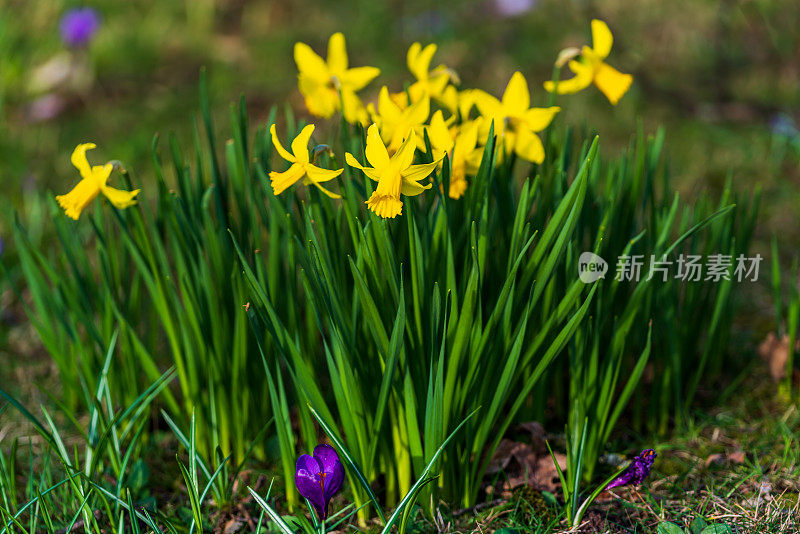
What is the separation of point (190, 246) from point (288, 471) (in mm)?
553

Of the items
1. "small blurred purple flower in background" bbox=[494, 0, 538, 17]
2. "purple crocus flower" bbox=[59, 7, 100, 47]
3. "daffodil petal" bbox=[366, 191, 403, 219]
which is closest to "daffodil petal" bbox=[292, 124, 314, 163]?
"daffodil petal" bbox=[366, 191, 403, 219]

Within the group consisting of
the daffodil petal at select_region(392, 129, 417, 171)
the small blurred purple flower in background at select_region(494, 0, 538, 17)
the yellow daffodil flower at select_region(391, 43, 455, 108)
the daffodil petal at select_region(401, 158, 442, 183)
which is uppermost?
the small blurred purple flower in background at select_region(494, 0, 538, 17)

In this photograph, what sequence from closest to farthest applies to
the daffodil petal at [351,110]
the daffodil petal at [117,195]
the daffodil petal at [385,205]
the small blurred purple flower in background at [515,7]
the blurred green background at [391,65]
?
the daffodil petal at [385,205], the daffodil petal at [117,195], the daffodil petal at [351,110], the blurred green background at [391,65], the small blurred purple flower in background at [515,7]

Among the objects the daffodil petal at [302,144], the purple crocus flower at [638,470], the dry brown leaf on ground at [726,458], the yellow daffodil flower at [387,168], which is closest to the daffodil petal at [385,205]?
the yellow daffodil flower at [387,168]

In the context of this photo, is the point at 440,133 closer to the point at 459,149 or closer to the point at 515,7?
the point at 459,149

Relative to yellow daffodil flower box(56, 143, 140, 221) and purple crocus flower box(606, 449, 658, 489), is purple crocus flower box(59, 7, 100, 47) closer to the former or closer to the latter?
yellow daffodil flower box(56, 143, 140, 221)

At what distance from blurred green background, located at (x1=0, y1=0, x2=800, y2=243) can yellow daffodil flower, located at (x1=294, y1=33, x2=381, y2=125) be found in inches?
74.5

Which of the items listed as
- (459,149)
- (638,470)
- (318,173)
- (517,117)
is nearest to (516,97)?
(517,117)

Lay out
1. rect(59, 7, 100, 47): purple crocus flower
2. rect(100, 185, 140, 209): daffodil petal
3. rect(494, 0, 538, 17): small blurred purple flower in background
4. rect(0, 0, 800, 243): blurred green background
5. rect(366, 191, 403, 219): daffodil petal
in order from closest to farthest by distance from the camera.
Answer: rect(366, 191, 403, 219): daffodil petal
rect(100, 185, 140, 209): daffodil petal
rect(0, 0, 800, 243): blurred green background
rect(59, 7, 100, 47): purple crocus flower
rect(494, 0, 538, 17): small blurred purple flower in background

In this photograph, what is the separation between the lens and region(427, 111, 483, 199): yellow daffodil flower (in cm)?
145

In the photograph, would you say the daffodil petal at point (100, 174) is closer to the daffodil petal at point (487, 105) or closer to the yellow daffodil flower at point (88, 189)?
the yellow daffodil flower at point (88, 189)

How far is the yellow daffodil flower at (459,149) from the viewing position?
145cm

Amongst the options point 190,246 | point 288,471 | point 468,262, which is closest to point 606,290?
point 468,262

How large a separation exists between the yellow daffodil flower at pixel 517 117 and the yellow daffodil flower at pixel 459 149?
0.06 m
